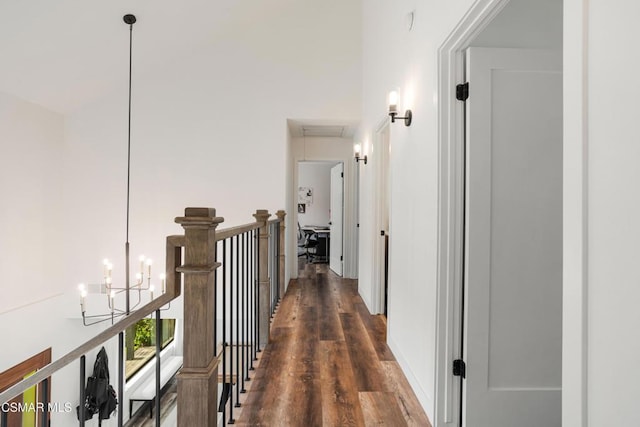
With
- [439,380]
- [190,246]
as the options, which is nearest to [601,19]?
[190,246]

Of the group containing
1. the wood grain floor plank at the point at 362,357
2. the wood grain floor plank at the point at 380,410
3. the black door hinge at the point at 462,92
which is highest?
the black door hinge at the point at 462,92

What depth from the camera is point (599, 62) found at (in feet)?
2.72

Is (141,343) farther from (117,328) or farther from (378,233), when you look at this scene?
(117,328)

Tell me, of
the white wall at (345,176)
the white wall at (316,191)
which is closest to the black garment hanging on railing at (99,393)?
the white wall at (345,176)

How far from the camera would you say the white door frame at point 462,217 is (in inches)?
34.5

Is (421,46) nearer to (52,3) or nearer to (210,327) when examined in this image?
(210,327)

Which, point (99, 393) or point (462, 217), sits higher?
point (462, 217)

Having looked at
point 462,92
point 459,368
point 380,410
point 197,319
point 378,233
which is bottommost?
point 380,410

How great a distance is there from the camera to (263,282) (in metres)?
2.99

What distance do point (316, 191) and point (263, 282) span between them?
6945mm

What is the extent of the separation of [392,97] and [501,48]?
101cm

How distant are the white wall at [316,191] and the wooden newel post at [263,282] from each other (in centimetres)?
680

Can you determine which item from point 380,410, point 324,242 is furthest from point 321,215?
point 380,410

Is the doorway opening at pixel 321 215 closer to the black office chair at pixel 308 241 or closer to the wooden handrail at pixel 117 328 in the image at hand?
the black office chair at pixel 308 241
